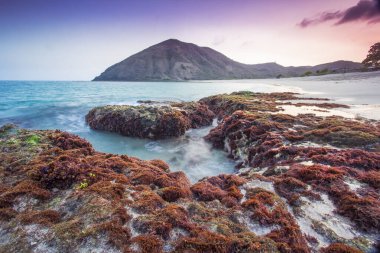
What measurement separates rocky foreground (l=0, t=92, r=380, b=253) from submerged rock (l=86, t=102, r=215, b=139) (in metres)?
8.54

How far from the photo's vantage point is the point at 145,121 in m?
19.0

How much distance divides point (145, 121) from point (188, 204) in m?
13.8

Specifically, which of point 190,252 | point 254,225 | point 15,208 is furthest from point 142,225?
point 15,208

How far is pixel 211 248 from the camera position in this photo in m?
4.38

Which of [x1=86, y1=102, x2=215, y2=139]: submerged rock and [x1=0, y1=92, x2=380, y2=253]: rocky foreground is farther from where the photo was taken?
[x1=86, y1=102, x2=215, y2=139]: submerged rock

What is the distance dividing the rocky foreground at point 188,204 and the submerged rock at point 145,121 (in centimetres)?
854

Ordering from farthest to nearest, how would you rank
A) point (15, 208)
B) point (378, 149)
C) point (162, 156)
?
point (162, 156), point (378, 149), point (15, 208)

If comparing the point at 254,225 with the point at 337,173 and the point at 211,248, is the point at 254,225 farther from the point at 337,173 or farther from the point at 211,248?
the point at 337,173

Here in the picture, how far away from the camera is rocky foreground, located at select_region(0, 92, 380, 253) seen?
15.0 feet

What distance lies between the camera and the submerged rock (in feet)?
61.3

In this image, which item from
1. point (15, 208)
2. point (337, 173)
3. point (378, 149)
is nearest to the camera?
point (15, 208)

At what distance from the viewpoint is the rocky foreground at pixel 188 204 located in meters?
4.58

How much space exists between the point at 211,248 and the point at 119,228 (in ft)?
6.68

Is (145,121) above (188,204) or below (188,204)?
below
